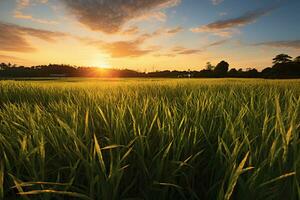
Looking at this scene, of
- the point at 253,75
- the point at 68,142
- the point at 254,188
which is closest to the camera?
the point at 254,188

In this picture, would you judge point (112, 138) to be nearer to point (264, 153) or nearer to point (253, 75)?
point (264, 153)

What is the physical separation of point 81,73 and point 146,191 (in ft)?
190

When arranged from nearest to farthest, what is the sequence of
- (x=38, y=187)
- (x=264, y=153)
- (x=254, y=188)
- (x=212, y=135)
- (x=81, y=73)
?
(x=254, y=188)
(x=38, y=187)
(x=264, y=153)
(x=212, y=135)
(x=81, y=73)

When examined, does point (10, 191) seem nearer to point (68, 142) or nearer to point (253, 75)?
point (68, 142)

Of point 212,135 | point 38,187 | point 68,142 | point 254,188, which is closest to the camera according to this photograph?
point 254,188

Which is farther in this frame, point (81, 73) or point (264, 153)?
point (81, 73)

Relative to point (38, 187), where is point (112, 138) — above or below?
above

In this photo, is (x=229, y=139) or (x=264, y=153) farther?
(x=229, y=139)

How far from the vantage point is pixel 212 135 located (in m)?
1.48

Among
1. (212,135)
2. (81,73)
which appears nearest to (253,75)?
(81,73)

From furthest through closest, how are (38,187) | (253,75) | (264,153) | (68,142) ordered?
(253,75) < (68,142) < (264,153) < (38,187)

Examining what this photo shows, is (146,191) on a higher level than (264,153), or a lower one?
lower

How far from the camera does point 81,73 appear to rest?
56781mm

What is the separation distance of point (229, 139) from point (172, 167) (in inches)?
16.0
